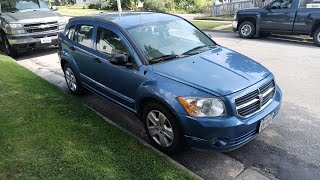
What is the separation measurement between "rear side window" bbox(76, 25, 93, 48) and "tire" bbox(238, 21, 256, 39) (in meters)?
8.81

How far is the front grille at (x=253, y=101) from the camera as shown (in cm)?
376

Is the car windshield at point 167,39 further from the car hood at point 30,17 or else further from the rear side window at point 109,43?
the car hood at point 30,17

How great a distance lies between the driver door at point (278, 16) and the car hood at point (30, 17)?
7.73 m

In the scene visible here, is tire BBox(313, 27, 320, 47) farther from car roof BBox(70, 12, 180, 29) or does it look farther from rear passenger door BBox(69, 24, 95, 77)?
rear passenger door BBox(69, 24, 95, 77)

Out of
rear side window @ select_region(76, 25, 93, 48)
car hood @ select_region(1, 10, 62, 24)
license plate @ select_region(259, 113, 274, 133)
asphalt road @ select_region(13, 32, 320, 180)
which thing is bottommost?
asphalt road @ select_region(13, 32, 320, 180)

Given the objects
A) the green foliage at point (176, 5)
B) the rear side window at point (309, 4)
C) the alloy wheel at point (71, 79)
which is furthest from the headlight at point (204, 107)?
the green foliage at point (176, 5)

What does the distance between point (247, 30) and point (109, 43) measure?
9.42 m

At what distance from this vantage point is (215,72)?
4.14m

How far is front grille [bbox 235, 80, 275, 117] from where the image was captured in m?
3.76

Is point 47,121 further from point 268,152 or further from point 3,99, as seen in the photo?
point 268,152

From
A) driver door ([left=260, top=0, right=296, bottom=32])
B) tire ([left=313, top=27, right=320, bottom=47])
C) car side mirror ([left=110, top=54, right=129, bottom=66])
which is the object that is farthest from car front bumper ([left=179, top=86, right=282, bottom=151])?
driver door ([left=260, top=0, right=296, bottom=32])

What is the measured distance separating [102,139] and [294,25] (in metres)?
9.76

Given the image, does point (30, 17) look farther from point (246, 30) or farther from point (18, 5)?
point (246, 30)

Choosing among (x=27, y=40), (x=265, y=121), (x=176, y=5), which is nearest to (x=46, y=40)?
(x=27, y=40)
